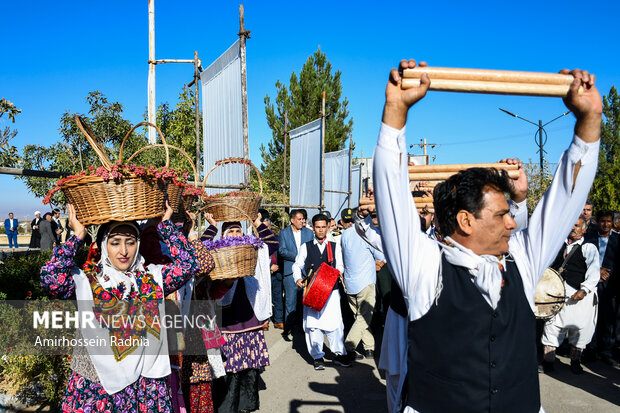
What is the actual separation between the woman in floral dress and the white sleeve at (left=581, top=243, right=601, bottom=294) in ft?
18.3

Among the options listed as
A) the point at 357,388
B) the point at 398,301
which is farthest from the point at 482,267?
the point at 357,388

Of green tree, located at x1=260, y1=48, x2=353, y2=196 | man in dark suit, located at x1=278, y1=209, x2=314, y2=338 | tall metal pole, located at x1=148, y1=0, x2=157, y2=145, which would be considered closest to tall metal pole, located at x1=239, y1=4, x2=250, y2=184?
man in dark suit, located at x1=278, y1=209, x2=314, y2=338

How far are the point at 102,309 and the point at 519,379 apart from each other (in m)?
2.36

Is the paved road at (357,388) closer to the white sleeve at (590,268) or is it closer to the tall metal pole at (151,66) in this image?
the white sleeve at (590,268)

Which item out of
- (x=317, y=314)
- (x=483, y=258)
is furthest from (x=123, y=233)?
(x=317, y=314)

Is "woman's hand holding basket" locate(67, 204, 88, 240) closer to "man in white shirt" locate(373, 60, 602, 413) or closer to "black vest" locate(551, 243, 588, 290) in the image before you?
"man in white shirt" locate(373, 60, 602, 413)

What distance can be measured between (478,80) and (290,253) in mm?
7279

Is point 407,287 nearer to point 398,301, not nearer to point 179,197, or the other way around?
point 398,301

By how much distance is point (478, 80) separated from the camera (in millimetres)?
1701

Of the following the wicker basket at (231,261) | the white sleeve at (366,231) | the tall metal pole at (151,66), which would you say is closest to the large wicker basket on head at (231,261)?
the wicker basket at (231,261)

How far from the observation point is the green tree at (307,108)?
97.1ft

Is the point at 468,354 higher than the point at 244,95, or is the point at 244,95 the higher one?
the point at 244,95

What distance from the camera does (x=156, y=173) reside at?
2893mm

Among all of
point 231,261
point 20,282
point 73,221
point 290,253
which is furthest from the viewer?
point 290,253
